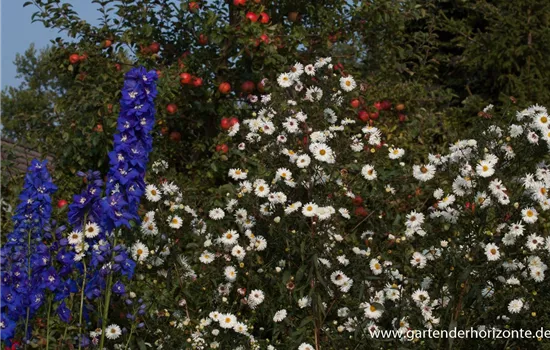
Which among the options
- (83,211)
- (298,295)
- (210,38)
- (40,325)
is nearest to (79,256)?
(83,211)

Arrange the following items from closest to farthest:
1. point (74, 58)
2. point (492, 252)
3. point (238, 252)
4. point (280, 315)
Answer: point (492, 252), point (280, 315), point (238, 252), point (74, 58)

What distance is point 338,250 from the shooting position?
4574mm

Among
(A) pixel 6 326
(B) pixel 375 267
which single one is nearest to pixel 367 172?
(B) pixel 375 267

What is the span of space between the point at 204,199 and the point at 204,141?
185cm

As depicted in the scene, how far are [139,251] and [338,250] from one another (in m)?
1.19

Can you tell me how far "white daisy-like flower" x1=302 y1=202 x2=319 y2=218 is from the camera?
4.29 meters

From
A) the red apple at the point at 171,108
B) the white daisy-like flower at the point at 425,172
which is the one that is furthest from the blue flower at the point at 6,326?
the red apple at the point at 171,108

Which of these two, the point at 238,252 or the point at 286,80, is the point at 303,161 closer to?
the point at 238,252

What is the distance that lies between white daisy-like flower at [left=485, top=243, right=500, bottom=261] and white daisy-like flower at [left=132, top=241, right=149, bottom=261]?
77.8 inches

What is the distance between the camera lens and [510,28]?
425 inches

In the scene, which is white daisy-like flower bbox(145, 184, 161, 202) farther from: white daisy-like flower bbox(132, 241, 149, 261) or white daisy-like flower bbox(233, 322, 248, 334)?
white daisy-like flower bbox(233, 322, 248, 334)

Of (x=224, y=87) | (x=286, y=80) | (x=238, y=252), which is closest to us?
(x=238, y=252)

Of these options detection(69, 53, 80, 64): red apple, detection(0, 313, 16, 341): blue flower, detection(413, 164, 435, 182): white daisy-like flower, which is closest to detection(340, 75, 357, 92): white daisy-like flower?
detection(413, 164, 435, 182): white daisy-like flower

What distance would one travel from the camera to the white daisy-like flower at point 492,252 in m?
4.06
